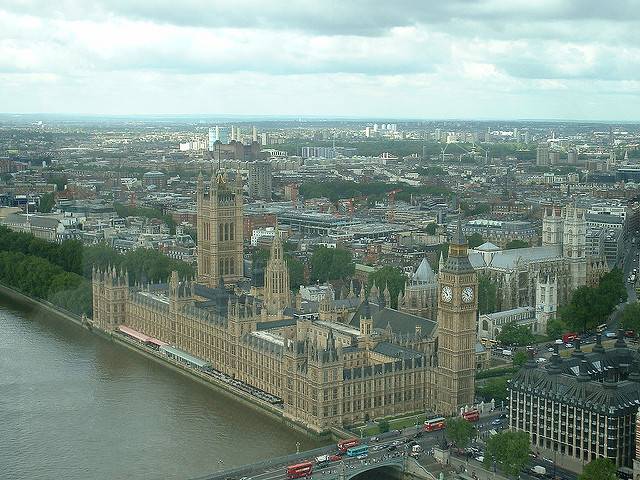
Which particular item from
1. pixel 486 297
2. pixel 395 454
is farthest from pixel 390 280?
pixel 395 454

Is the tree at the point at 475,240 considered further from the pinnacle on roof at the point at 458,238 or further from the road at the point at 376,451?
the road at the point at 376,451

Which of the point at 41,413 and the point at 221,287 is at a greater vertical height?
the point at 221,287

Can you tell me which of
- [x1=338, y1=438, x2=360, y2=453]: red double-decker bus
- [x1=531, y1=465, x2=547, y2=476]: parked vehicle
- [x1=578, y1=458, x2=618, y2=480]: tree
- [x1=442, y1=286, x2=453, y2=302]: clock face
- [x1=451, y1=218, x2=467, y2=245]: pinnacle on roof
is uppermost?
[x1=451, y1=218, x2=467, y2=245]: pinnacle on roof

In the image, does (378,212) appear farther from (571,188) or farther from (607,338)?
(607,338)

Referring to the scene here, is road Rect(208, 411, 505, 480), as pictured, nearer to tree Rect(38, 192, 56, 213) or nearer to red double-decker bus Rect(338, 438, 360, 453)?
red double-decker bus Rect(338, 438, 360, 453)

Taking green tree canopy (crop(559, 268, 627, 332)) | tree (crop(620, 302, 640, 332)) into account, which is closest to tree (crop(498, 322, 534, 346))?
green tree canopy (crop(559, 268, 627, 332))

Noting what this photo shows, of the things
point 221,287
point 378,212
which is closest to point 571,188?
point 378,212
